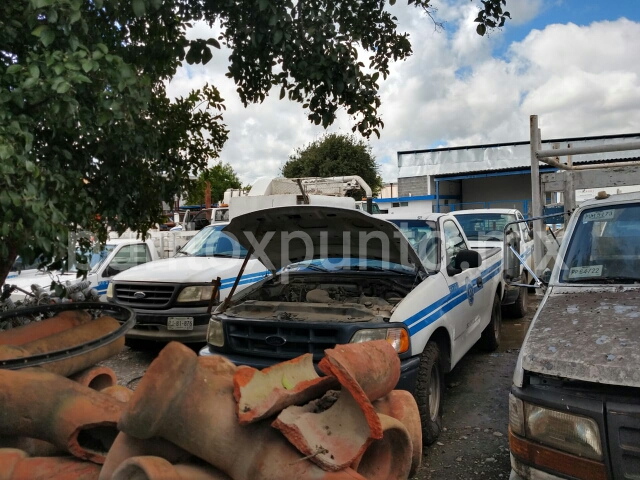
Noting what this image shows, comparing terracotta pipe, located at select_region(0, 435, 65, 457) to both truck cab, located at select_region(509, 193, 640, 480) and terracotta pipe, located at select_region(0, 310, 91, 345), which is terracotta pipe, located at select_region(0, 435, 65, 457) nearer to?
terracotta pipe, located at select_region(0, 310, 91, 345)

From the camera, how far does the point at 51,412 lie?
89.9 inches

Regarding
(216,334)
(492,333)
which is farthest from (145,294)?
(492,333)

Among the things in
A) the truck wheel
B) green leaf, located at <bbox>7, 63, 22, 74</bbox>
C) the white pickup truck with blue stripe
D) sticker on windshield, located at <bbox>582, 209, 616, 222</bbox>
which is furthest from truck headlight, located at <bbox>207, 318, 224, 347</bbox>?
the truck wheel

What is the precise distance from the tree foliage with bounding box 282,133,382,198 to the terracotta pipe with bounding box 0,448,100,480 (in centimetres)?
3243

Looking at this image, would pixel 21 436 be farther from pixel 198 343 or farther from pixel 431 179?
pixel 431 179

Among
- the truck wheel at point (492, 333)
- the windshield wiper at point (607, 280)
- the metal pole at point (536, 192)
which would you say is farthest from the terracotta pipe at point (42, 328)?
the truck wheel at point (492, 333)

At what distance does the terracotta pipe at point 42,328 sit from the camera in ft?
9.25

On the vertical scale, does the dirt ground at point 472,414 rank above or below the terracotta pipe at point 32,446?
below

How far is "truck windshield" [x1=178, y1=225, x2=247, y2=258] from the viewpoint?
301 inches

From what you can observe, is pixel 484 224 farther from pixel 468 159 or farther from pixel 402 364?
pixel 468 159

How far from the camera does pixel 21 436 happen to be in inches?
95.4

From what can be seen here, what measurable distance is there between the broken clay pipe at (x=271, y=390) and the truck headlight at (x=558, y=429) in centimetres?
98

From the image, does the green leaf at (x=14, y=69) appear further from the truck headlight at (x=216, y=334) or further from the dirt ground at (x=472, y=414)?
the dirt ground at (x=472, y=414)

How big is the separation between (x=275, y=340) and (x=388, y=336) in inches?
35.0
